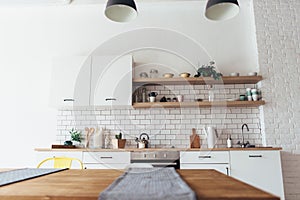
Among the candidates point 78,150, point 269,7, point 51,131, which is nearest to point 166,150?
point 78,150

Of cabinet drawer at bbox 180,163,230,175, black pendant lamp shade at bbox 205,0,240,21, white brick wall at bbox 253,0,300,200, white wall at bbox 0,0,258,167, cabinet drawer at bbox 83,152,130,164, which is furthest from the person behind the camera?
white wall at bbox 0,0,258,167

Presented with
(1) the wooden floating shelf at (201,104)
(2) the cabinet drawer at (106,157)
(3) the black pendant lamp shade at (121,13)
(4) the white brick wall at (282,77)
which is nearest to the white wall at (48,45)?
(4) the white brick wall at (282,77)

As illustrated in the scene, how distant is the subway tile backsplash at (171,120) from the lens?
12.3 ft

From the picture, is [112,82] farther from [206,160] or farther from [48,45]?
[206,160]

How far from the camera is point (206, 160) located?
3137 millimetres

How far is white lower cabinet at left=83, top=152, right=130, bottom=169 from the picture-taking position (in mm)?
3211

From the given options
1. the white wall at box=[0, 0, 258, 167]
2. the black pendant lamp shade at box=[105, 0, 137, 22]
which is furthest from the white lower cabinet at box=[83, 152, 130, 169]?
the black pendant lamp shade at box=[105, 0, 137, 22]

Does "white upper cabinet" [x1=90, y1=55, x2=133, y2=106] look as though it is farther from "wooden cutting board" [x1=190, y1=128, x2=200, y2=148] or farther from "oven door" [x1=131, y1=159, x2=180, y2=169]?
"wooden cutting board" [x1=190, y1=128, x2=200, y2=148]

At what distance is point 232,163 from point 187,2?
108 inches

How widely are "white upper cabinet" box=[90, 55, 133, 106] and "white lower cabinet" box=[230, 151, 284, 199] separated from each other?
66.2 inches

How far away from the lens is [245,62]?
3.96 m

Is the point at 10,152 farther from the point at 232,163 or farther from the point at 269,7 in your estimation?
the point at 269,7

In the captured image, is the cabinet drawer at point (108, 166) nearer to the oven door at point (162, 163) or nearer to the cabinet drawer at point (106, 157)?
the cabinet drawer at point (106, 157)

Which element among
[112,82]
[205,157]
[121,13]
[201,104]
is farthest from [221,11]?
[112,82]
